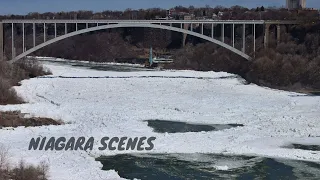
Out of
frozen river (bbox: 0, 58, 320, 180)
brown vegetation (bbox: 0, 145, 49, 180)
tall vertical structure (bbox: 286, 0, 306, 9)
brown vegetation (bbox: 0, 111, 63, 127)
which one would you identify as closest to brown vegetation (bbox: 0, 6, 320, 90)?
frozen river (bbox: 0, 58, 320, 180)

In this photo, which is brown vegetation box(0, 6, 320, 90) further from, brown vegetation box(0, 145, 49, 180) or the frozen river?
brown vegetation box(0, 145, 49, 180)

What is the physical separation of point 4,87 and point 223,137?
39.1ft

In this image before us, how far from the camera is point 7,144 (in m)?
18.0

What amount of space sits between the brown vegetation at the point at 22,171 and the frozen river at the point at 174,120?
386mm

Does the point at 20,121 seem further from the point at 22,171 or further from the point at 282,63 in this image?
the point at 282,63

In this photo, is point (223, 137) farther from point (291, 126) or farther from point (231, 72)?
point (231, 72)

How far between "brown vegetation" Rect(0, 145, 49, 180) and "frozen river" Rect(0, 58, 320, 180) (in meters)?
0.39

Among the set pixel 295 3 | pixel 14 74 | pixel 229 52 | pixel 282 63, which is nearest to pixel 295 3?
pixel 295 3

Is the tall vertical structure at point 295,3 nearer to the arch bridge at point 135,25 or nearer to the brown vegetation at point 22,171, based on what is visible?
the arch bridge at point 135,25

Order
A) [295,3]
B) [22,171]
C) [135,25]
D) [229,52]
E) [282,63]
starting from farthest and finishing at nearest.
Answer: [295,3]
[229,52]
[135,25]
[282,63]
[22,171]

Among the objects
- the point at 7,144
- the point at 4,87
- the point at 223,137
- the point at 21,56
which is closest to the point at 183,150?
the point at 223,137

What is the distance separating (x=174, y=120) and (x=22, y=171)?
10650 mm

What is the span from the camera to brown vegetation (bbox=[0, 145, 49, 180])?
13.4 meters

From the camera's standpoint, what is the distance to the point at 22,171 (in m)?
13.6
